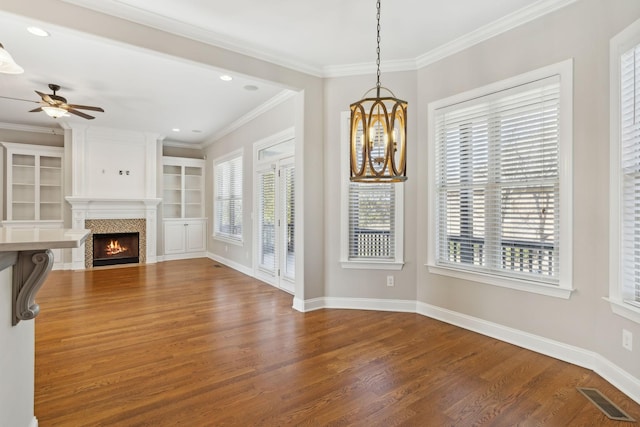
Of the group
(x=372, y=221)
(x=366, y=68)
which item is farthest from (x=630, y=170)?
(x=366, y=68)

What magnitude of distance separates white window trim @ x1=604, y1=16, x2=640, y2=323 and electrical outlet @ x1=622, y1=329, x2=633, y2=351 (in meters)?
0.12

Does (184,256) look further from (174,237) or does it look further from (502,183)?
(502,183)

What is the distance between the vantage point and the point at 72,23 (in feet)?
8.74

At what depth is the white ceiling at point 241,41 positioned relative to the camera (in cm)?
286

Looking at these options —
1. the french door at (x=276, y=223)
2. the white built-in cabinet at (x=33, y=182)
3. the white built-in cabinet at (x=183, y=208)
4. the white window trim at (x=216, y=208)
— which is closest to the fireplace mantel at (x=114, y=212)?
the white built-in cabinet at (x=183, y=208)

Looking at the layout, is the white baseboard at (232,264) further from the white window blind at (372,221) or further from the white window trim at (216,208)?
the white window blind at (372,221)

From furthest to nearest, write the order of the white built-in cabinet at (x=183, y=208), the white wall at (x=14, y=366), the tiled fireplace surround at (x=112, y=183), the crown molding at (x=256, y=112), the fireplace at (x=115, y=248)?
the white built-in cabinet at (x=183, y=208)
the fireplace at (x=115, y=248)
the tiled fireplace surround at (x=112, y=183)
the crown molding at (x=256, y=112)
the white wall at (x=14, y=366)

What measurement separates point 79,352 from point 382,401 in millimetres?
2643

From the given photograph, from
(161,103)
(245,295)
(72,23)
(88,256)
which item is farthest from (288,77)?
(88,256)

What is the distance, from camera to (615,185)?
2.35 m

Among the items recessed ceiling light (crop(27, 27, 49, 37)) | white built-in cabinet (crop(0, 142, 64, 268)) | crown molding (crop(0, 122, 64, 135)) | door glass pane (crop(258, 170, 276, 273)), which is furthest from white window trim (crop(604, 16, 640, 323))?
crown molding (crop(0, 122, 64, 135))

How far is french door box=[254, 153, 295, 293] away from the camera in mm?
4965

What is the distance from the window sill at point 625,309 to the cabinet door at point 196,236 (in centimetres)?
792

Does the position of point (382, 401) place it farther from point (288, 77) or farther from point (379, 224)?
point (288, 77)
